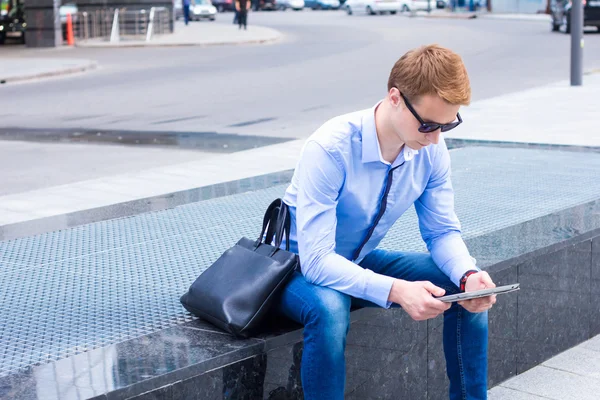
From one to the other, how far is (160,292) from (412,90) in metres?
1.39

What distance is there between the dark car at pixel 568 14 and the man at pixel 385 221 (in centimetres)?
2780

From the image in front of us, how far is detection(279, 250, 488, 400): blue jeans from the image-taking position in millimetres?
2984

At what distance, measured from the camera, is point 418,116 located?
3.05 m

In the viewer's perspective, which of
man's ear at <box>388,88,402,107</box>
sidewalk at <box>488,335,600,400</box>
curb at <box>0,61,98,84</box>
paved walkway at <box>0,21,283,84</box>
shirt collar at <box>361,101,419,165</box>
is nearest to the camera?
man's ear at <box>388,88,402,107</box>

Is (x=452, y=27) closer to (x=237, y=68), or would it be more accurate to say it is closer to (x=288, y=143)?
(x=237, y=68)

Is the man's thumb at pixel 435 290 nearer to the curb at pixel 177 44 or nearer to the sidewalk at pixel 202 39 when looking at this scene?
the curb at pixel 177 44

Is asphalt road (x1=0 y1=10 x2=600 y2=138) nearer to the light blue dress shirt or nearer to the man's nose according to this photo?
the light blue dress shirt

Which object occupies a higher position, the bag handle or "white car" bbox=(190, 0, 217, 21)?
the bag handle

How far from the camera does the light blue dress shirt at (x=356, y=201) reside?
3.16 m

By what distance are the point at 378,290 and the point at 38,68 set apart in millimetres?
20470

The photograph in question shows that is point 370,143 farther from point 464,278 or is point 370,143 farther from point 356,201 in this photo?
point 464,278

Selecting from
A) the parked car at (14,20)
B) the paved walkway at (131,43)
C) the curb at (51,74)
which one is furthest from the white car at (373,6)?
the curb at (51,74)

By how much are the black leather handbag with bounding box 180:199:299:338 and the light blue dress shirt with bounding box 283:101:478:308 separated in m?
0.07

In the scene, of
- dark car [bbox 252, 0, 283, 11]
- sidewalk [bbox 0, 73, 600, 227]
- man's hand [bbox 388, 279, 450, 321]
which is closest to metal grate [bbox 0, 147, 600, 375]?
→ man's hand [bbox 388, 279, 450, 321]
